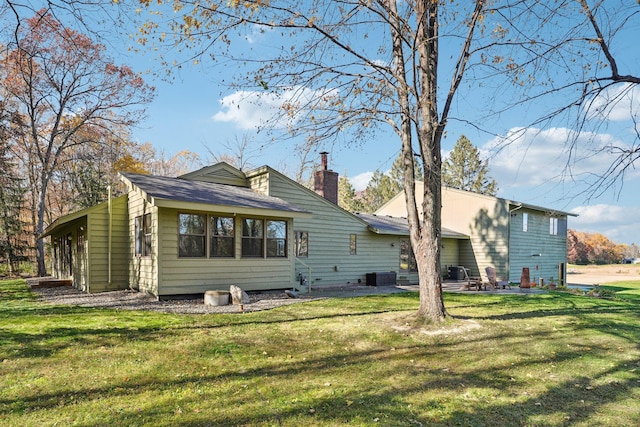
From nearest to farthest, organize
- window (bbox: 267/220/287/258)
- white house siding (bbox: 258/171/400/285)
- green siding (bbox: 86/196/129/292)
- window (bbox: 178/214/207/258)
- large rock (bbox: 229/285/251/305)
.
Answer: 1. large rock (bbox: 229/285/251/305)
2. window (bbox: 178/214/207/258)
3. green siding (bbox: 86/196/129/292)
4. window (bbox: 267/220/287/258)
5. white house siding (bbox: 258/171/400/285)

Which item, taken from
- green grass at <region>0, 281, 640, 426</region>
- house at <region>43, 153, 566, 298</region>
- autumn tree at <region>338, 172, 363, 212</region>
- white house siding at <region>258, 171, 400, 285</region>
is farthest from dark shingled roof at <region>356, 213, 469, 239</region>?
autumn tree at <region>338, 172, 363, 212</region>

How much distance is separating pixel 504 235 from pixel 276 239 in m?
12.8

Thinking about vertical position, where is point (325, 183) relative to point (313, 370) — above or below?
above

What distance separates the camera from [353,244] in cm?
1680

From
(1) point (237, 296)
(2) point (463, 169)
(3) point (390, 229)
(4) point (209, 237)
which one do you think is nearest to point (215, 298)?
(1) point (237, 296)

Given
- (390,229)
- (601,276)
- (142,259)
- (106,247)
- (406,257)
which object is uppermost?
(390,229)

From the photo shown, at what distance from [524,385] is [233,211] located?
8.21 meters

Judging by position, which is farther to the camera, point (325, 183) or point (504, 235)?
point (504, 235)

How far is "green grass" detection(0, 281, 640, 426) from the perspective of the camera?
3.72 m

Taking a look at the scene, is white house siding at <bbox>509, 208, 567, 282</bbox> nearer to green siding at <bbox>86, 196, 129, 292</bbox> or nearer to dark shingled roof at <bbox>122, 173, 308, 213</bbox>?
dark shingled roof at <bbox>122, 173, 308, 213</bbox>

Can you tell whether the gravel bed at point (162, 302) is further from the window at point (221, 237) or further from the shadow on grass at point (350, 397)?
the shadow on grass at point (350, 397)

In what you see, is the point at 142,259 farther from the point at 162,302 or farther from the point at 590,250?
the point at 590,250

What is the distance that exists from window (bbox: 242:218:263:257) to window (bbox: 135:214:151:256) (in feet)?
8.73

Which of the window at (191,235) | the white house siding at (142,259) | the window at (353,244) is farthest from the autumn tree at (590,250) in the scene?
the white house siding at (142,259)
